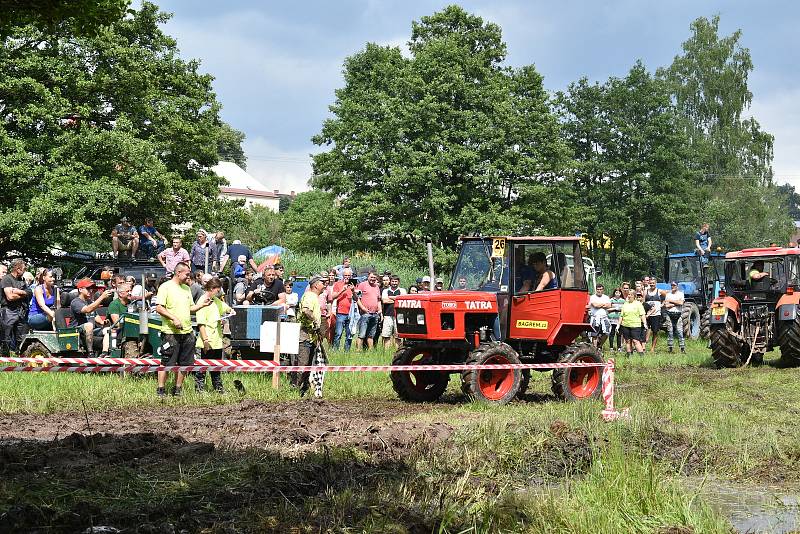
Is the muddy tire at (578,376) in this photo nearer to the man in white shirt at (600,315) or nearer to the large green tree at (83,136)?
the man in white shirt at (600,315)

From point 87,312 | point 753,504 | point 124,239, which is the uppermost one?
point 124,239

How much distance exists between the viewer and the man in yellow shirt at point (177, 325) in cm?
1334

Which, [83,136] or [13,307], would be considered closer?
[13,307]

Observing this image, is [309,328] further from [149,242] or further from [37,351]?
[149,242]

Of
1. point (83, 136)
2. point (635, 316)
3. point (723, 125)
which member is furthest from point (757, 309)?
point (723, 125)

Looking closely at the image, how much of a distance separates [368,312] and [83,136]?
15.4 metres

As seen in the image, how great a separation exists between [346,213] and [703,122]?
26894 millimetres

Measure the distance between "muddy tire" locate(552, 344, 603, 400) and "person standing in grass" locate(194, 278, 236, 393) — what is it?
185 inches

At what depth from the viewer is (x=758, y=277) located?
20.1 m

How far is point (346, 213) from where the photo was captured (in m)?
45.8

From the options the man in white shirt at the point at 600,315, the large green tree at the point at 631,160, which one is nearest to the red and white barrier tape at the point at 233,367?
the man in white shirt at the point at 600,315

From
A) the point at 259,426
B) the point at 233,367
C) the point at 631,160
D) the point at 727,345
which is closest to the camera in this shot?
the point at 259,426

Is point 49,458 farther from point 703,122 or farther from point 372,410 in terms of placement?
point 703,122

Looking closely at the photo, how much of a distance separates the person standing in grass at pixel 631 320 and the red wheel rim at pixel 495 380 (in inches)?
404
